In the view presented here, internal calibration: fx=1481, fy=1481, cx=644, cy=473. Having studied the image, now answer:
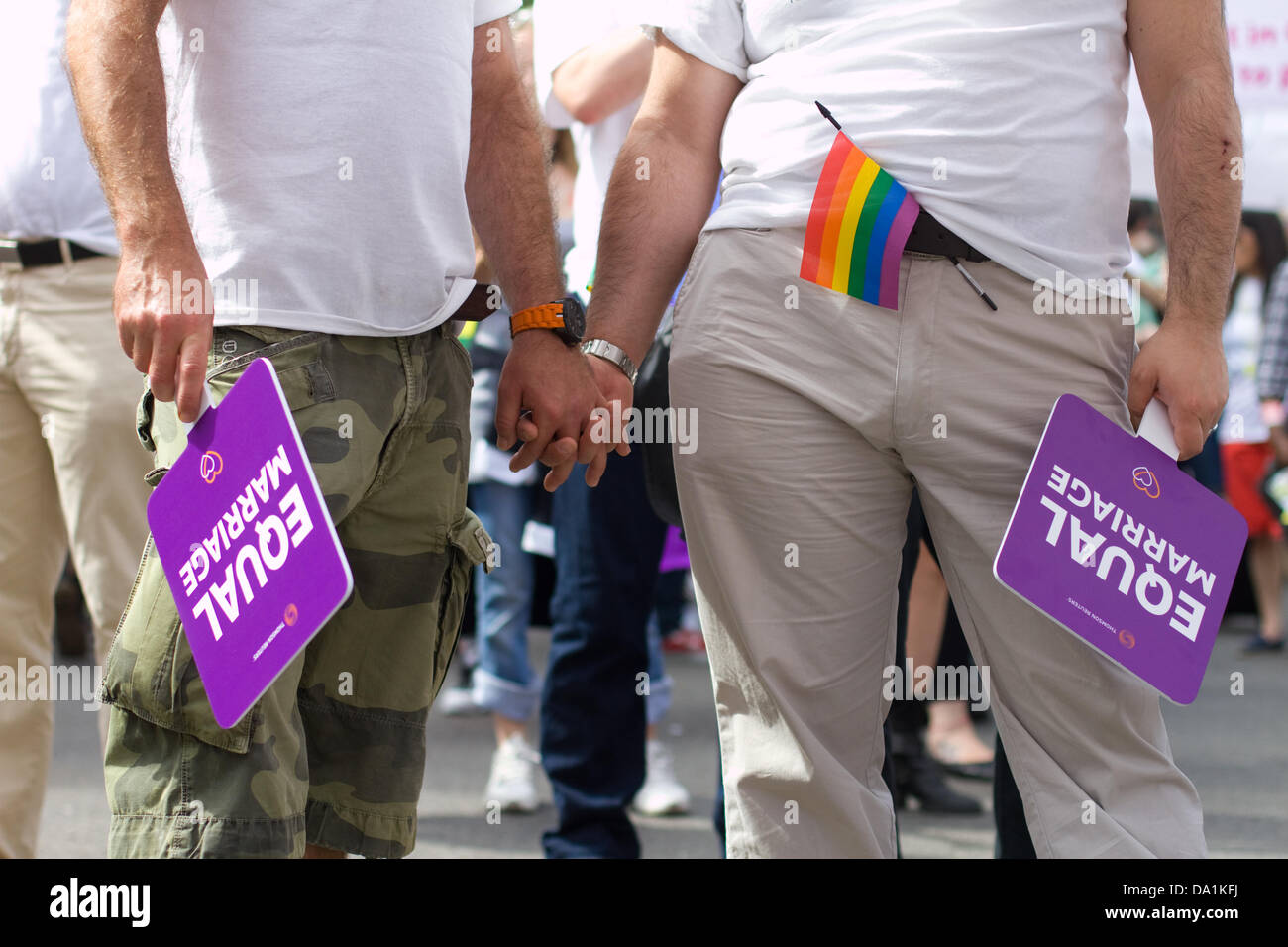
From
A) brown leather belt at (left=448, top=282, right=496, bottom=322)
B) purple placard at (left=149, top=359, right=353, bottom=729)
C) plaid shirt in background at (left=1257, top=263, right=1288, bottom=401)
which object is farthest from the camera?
plaid shirt in background at (left=1257, top=263, right=1288, bottom=401)

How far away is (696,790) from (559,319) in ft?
8.38

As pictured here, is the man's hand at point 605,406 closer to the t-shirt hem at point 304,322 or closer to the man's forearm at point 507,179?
the man's forearm at point 507,179

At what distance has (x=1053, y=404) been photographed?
1.91 metres

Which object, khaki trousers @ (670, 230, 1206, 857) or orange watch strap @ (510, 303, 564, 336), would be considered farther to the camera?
orange watch strap @ (510, 303, 564, 336)

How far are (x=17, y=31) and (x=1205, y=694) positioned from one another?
5096mm

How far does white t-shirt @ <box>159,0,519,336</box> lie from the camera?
6.13 feet

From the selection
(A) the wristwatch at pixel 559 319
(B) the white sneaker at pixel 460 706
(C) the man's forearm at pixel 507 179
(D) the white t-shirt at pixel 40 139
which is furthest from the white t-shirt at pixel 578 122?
(B) the white sneaker at pixel 460 706

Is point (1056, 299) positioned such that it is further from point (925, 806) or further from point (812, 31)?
point (925, 806)

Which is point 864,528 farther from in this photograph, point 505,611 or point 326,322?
point 505,611

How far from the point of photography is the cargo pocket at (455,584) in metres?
2.12

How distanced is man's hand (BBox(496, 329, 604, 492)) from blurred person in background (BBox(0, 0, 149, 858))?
905 millimetres

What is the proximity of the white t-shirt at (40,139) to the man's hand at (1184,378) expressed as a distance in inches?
72.9

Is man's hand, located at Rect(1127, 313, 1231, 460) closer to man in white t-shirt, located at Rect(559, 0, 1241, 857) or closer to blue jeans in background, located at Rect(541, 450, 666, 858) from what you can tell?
man in white t-shirt, located at Rect(559, 0, 1241, 857)

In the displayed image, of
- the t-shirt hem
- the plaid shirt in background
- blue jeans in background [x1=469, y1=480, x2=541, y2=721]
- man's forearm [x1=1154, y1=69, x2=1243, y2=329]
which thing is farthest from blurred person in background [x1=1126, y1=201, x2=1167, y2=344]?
the t-shirt hem
